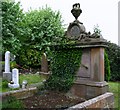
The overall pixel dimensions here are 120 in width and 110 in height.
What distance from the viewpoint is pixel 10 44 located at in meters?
14.3

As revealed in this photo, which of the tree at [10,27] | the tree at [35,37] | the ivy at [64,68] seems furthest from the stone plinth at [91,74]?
the tree at [35,37]

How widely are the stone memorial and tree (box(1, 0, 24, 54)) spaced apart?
794cm

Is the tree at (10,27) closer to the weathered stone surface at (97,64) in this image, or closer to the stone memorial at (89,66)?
the stone memorial at (89,66)

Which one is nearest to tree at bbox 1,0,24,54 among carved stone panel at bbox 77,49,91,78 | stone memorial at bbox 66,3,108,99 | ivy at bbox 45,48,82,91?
ivy at bbox 45,48,82,91

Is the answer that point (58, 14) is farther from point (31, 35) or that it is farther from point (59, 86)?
point (59, 86)

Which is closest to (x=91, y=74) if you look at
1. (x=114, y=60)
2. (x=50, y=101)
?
(x=50, y=101)

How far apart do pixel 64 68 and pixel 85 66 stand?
878 millimetres

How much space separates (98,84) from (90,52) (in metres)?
1.16

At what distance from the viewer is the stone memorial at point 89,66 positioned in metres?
6.55

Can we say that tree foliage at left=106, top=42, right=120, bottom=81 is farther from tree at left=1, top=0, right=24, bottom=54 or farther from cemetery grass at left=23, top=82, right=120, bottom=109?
tree at left=1, top=0, right=24, bottom=54

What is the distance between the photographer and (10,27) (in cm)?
1452

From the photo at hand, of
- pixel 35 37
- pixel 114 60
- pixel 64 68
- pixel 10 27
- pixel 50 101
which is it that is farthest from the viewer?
pixel 35 37

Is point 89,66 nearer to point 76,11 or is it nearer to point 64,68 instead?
point 64,68

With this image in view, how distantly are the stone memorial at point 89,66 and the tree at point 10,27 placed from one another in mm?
7945
